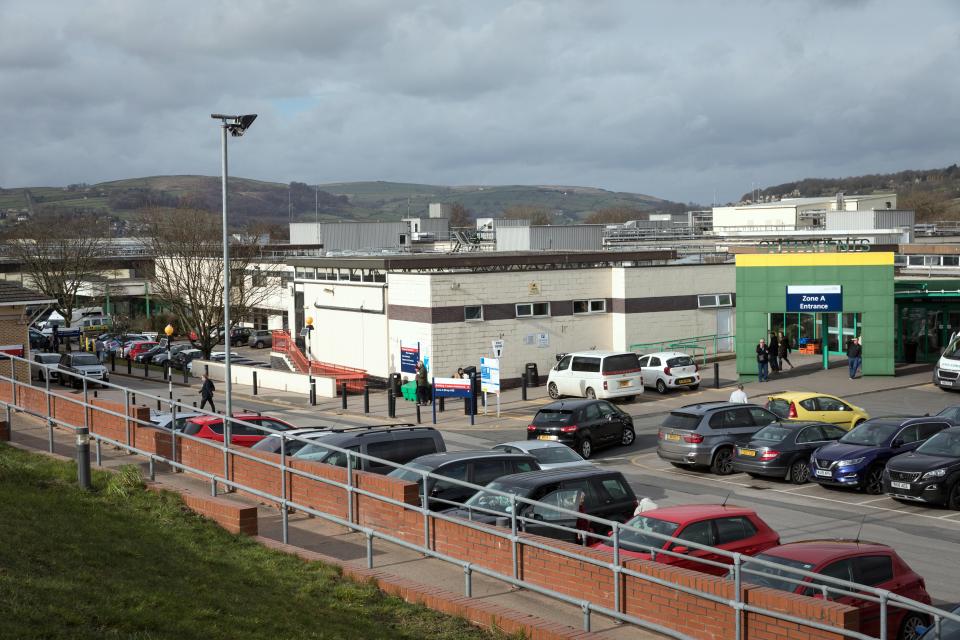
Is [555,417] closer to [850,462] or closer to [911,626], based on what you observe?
[850,462]

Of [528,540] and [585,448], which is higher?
[528,540]

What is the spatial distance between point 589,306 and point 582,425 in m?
15.7

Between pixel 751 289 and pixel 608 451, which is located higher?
pixel 751 289

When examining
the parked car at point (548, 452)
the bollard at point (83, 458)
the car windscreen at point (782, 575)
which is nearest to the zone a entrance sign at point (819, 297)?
the parked car at point (548, 452)

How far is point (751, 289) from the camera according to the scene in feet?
128

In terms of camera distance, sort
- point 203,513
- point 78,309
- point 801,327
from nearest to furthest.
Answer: point 203,513 → point 801,327 → point 78,309

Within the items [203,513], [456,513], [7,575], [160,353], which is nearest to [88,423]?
[203,513]

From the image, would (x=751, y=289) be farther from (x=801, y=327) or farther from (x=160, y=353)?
(x=160, y=353)

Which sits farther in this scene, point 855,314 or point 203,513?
point 855,314

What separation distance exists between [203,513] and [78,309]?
69.6 meters

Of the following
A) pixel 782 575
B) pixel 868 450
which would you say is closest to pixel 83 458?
pixel 782 575

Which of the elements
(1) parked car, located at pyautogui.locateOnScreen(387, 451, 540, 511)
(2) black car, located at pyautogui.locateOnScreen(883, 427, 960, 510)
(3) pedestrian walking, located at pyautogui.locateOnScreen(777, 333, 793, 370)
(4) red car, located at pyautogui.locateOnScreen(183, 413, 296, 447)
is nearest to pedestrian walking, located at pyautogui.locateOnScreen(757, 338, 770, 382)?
(3) pedestrian walking, located at pyautogui.locateOnScreen(777, 333, 793, 370)

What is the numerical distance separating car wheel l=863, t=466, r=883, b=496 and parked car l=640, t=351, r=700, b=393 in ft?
47.5

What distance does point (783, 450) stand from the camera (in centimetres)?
2269
